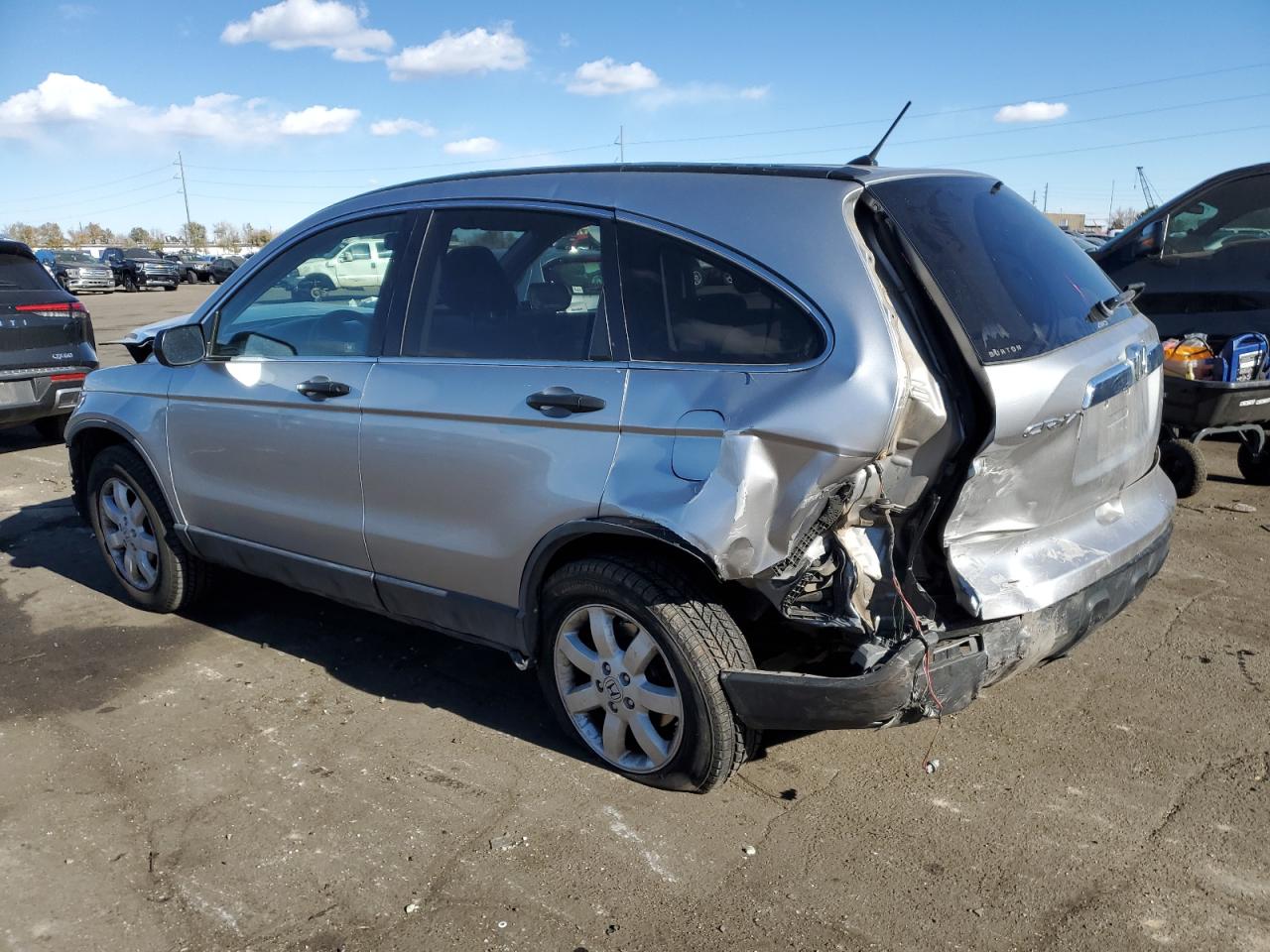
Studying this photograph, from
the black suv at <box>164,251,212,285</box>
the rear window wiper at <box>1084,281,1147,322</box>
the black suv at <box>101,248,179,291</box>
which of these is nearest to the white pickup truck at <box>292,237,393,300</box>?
the rear window wiper at <box>1084,281,1147,322</box>

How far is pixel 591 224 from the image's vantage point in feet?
11.0

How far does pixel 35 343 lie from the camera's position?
27.4 ft

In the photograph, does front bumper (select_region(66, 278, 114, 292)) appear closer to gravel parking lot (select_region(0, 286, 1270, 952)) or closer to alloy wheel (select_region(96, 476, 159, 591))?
alloy wheel (select_region(96, 476, 159, 591))

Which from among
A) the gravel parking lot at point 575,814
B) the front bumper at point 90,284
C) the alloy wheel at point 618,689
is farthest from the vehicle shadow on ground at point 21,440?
the front bumper at point 90,284

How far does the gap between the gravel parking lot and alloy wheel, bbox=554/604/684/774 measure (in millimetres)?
149

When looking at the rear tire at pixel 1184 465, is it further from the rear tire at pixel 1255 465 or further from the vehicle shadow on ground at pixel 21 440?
the vehicle shadow on ground at pixel 21 440

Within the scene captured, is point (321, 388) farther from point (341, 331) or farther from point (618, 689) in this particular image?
point (618, 689)

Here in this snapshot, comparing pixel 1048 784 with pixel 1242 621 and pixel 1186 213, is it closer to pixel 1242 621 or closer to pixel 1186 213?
pixel 1242 621

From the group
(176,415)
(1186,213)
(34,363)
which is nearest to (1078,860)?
(176,415)

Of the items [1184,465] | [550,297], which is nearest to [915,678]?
[550,297]

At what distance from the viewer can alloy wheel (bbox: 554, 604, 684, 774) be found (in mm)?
3197

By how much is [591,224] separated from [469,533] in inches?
43.9

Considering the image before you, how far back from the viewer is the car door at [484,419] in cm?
320

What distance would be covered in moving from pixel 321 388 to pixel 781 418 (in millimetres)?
1891
